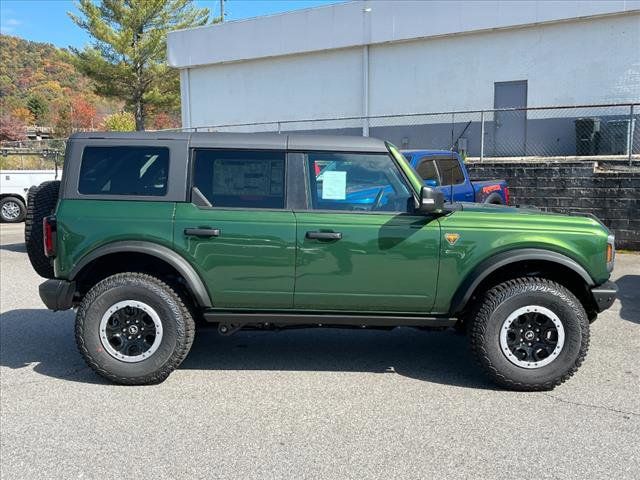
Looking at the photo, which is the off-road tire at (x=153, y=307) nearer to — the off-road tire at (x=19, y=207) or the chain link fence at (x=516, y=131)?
the chain link fence at (x=516, y=131)

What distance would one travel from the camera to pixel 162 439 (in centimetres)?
354

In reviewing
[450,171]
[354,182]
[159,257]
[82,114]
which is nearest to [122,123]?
[82,114]

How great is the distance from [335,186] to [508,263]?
4.73 feet

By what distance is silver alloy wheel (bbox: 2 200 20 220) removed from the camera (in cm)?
1605

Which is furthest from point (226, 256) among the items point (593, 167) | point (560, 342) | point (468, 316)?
point (593, 167)

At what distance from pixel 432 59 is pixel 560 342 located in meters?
15.3

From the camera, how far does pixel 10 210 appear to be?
16.1m

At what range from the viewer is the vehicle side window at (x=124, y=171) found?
4391mm

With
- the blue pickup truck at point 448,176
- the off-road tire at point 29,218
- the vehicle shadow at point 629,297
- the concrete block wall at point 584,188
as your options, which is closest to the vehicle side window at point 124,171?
the off-road tire at point 29,218

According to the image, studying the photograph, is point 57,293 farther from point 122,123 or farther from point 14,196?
point 122,123

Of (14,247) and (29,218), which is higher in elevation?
(29,218)

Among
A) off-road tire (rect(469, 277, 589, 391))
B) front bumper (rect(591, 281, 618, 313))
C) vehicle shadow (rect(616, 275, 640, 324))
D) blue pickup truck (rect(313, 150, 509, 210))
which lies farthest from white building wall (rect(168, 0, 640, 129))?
off-road tire (rect(469, 277, 589, 391))

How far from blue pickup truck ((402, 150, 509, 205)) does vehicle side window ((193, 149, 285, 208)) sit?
466 centimetres

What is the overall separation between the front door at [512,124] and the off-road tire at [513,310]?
1204 centimetres
